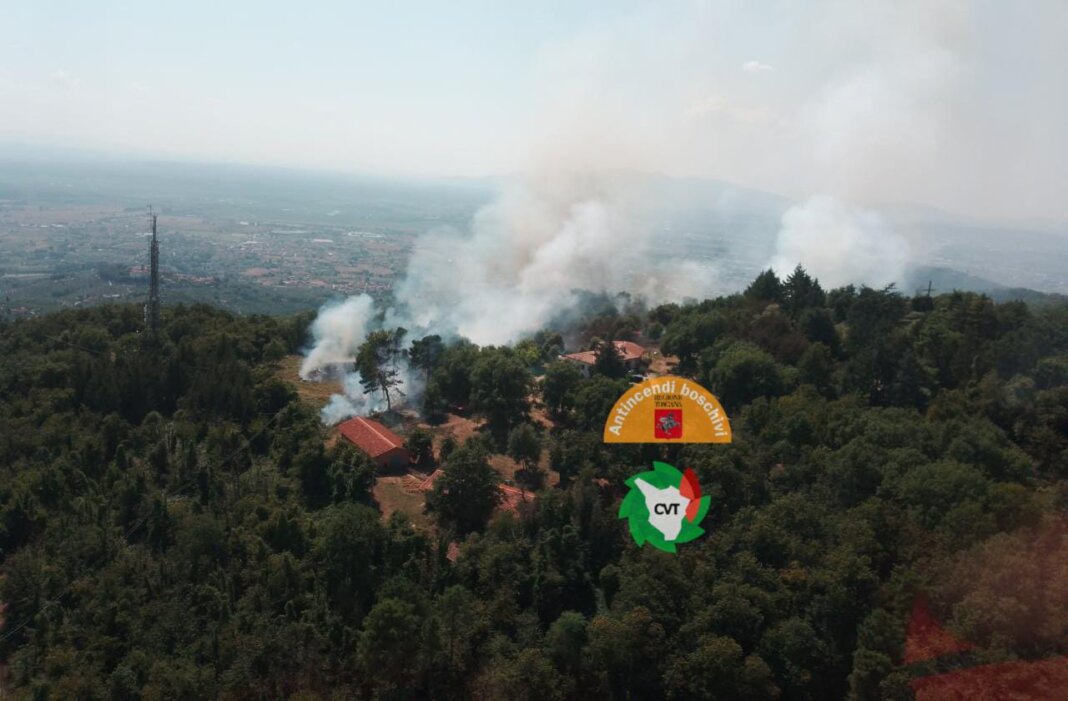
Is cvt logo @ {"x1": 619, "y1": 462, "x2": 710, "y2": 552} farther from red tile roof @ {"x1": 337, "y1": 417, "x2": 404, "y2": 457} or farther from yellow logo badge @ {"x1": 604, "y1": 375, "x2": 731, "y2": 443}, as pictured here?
red tile roof @ {"x1": 337, "y1": 417, "x2": 404, "y2": 457}

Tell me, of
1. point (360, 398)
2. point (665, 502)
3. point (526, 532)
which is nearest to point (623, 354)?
point (360, 398)

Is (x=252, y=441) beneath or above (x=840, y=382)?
beneath

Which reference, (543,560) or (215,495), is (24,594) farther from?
(543,560)

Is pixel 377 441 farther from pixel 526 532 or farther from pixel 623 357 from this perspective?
pixel 623 357

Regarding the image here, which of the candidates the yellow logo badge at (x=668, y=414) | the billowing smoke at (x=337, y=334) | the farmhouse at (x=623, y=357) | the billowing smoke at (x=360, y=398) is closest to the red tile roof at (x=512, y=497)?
the yellow logo badge at (x=668, y=414)

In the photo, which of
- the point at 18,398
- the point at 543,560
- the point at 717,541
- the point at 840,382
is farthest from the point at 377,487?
the point at 840,382

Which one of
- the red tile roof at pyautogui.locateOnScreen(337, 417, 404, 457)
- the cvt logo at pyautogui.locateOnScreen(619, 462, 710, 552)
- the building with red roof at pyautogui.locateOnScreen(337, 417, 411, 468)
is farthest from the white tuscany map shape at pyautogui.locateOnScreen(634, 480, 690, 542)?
the red tile roof at pyautogui.locateOnScreen(337, 417, 404, 457)
